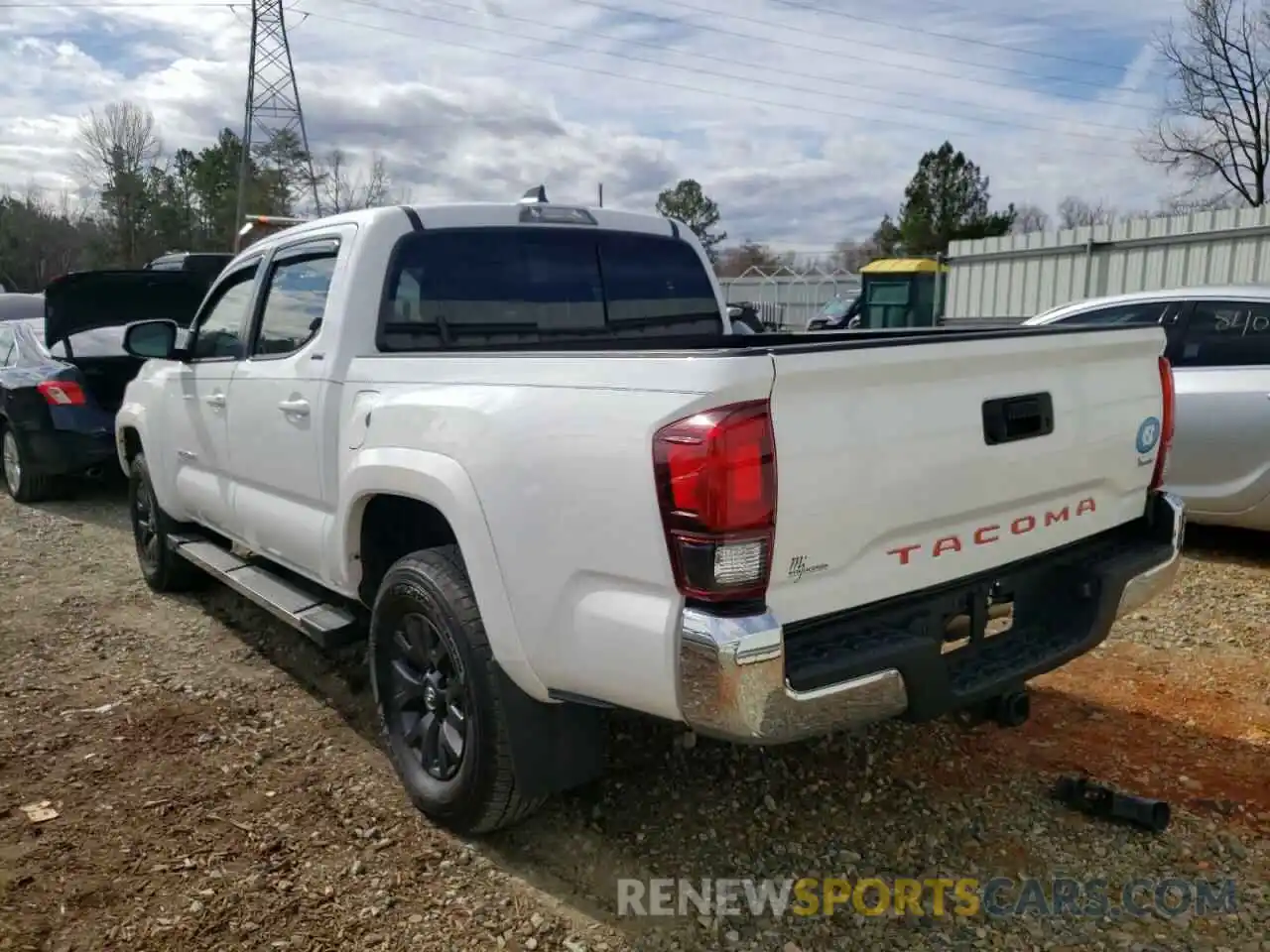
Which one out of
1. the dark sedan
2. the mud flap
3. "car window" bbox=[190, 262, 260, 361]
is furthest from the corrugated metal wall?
the dark sedan

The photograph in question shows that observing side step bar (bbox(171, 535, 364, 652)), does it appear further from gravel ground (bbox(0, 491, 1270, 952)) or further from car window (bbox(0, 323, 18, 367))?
car window (bbox(0, 323, 18, 367))

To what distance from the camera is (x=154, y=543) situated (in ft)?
19.4

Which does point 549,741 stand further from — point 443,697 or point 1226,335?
point 1226,335

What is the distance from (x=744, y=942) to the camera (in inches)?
106

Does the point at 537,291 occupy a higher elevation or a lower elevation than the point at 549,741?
higher

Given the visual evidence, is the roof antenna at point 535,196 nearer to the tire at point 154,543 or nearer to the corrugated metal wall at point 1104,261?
the tire at point 154,543

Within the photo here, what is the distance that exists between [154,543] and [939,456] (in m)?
4.88

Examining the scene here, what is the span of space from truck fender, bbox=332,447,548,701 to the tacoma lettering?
1.01 meters

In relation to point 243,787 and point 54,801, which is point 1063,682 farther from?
point 54,801

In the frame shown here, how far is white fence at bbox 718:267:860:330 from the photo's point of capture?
28125mm

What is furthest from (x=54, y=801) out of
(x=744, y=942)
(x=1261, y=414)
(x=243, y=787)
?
(x=1261, y=414)

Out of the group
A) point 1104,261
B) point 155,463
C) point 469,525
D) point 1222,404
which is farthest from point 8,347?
point 1104,261

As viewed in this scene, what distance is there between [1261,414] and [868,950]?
4744mm

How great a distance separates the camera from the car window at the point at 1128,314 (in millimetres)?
6520
